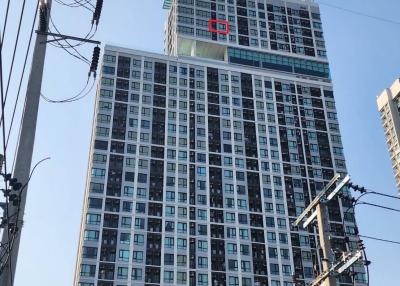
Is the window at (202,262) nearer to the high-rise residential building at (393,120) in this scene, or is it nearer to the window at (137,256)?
the window at (137,256)

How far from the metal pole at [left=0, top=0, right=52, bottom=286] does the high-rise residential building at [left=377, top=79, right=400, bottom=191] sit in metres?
169

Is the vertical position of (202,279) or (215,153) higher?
(215,153)

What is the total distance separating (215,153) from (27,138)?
106452 millimetres

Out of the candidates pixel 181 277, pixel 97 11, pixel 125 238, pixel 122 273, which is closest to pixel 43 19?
pixel 97 11

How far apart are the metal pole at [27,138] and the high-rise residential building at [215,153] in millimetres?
82120

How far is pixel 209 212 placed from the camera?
11556 centimetres

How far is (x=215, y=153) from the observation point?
408 feet

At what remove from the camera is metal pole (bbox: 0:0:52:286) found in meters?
16.8

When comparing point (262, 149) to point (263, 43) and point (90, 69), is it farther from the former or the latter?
point (90, 69)

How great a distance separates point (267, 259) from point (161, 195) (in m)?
22.8

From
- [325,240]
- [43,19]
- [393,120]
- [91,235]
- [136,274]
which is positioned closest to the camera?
[43,19]

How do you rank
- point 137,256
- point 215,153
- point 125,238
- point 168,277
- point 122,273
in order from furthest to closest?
point 215,153, point 125,238, point 137,256, point 168,277, point 122,273

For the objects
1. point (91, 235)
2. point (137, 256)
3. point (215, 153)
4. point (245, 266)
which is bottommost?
point (245, 266)

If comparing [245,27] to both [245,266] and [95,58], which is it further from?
[95,58]
